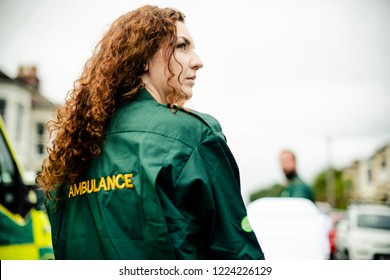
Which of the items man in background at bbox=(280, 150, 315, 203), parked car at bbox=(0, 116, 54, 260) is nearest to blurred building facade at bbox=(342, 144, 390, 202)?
man in background at bbox=(280, 150, 315, 203)

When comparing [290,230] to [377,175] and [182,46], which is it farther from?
[377,175]

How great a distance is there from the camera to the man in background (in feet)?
13.1

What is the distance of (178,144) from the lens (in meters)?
1.17

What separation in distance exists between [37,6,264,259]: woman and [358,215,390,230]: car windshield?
8.05m

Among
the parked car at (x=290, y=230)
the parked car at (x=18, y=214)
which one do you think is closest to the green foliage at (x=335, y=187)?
the parked car at (x=290, y=230)

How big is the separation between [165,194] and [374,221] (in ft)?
27.8

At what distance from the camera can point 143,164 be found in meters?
1.17

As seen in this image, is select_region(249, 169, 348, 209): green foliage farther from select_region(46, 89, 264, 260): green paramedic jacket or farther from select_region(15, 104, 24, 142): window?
select_region(46, 89, 264, 260): green paramedic jacket

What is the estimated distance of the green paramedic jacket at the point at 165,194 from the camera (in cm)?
114

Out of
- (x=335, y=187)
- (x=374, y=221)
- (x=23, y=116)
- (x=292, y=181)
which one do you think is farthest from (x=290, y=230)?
(x=335, y=187)

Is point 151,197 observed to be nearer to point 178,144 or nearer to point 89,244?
point 178,144

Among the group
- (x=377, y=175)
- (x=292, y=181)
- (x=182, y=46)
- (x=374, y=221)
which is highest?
(x=182, y=46)
